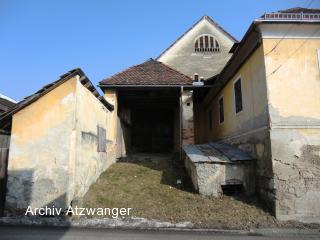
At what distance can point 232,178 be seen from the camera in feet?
28.0

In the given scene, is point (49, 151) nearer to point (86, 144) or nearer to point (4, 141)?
point (86, 144)

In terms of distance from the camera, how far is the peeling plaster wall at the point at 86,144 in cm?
777

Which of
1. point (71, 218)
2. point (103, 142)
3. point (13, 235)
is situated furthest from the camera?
point (103, 142)

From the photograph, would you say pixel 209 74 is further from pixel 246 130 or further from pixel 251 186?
pixel 251 186

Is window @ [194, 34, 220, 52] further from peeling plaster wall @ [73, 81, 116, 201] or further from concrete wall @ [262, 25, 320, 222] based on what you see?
concrete wall @ [262, 25, 320, 222]

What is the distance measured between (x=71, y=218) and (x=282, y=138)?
19.8 feet

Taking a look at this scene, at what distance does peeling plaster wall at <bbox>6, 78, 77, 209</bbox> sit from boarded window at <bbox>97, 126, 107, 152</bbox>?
8.15ft

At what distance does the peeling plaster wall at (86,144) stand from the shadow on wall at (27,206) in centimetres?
65

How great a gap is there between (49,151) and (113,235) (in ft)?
9.76

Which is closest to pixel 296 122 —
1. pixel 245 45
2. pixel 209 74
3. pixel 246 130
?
pixel 246 130

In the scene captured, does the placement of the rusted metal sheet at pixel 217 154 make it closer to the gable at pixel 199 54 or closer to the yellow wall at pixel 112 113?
the yellow wall at pixel 112 113

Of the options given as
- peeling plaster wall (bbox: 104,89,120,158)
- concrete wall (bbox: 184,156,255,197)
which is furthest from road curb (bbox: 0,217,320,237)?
peeling plaster wall (bbox: 104,89,120,158)

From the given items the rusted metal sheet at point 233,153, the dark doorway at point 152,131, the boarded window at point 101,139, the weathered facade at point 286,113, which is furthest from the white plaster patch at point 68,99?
the dark doorway at point 152,131

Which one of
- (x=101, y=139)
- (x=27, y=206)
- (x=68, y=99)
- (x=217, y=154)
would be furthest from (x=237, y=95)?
(x=27, y=206)
